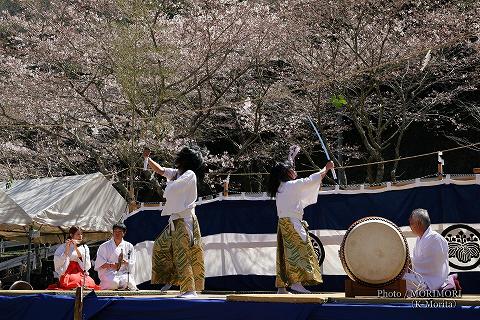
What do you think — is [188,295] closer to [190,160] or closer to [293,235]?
[190,160]

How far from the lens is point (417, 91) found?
47.0 feet

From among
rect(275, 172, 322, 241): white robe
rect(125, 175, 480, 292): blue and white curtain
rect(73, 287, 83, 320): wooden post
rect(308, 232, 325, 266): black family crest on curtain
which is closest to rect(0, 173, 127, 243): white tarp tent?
rect(125, 175, 480, 292): blue and white curtain

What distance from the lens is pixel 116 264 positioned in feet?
25.3

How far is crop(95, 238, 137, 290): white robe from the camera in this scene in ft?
25.1

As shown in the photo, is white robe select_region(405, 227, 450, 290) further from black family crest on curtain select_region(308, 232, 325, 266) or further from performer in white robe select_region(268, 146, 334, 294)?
black family crest on curtain select_region(308, 232, 325, 266)

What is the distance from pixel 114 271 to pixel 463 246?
3.83 metres

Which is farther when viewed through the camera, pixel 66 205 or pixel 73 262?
pixel 66 205

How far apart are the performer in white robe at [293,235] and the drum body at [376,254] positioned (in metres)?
1.74

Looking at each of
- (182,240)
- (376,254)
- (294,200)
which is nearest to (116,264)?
(182,240)

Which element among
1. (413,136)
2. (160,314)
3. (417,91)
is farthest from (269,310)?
(413,136)

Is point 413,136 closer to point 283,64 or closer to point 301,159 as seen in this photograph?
point 301,159

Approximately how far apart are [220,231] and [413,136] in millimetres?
9200

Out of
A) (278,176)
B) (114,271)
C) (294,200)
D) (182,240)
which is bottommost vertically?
(114,271)

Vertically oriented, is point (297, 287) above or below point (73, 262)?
below
